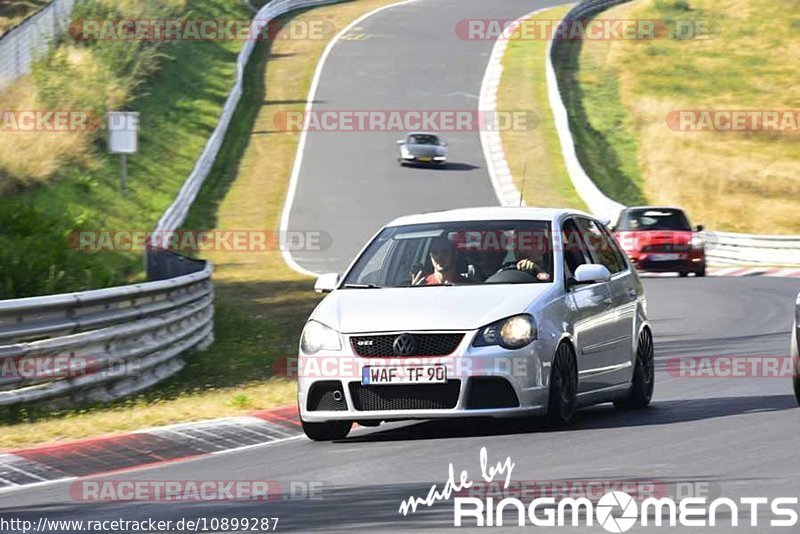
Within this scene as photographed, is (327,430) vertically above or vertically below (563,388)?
below

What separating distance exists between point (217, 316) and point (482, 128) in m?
31.7

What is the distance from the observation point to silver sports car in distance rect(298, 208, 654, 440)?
432 inches

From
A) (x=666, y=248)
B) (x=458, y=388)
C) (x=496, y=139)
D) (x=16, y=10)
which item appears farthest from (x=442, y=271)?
(x=16, y=10)

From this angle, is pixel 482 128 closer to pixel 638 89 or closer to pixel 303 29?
pixel 638 89

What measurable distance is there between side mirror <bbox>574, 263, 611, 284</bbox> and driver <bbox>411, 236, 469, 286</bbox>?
788mm

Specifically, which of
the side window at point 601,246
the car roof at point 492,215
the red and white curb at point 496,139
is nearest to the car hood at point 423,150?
the red and white curb at point 496,139

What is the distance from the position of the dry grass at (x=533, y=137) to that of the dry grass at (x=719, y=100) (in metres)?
2.45

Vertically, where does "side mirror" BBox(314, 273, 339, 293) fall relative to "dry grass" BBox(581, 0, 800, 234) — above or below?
above

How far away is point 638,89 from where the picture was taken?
6097 cm

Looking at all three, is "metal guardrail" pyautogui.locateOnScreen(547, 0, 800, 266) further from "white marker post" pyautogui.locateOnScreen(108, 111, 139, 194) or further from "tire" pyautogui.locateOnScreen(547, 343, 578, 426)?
"tire" pyautogui.locateOnScreen(547, 343, 578, 426)

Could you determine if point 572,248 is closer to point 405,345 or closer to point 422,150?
point 405,345

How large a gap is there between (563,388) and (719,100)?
51.1 metres

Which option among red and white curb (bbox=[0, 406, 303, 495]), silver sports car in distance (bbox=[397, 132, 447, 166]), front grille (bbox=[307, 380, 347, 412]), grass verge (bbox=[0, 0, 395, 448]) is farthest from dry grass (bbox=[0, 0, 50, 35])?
front grille (bbox=[307, 380, 347, 412])

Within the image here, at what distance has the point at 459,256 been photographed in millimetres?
12117
